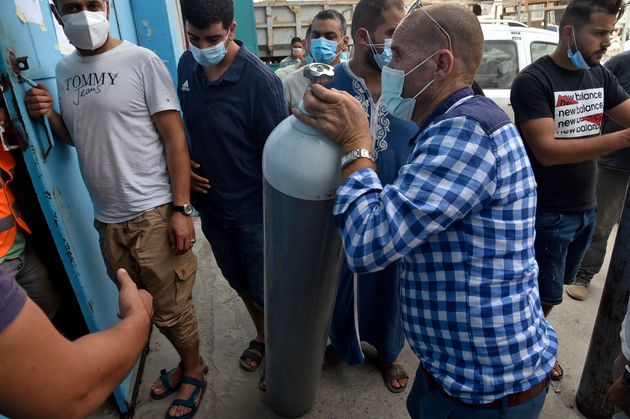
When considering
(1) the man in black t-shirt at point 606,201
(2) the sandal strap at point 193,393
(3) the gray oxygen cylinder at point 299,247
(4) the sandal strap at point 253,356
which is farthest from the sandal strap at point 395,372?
(1) the man in black t-shirt at point 606,201

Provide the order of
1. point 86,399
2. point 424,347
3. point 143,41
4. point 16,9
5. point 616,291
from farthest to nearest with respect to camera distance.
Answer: point 143,41 < point 616,291 < point 16,9 < point 424,347 < point 86,399

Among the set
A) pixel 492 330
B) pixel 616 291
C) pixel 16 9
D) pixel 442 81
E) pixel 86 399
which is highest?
pixel 16 9

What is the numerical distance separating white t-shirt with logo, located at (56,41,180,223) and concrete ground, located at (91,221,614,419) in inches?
42.9

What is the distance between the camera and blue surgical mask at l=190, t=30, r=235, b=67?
184cm

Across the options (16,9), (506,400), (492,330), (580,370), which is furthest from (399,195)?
(580,370)

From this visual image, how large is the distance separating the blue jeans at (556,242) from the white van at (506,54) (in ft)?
9.40

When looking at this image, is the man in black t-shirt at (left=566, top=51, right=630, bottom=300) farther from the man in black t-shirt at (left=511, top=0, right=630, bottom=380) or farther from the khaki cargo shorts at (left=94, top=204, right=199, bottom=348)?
the khaki cargo shorts at (left=94, top=204, right=199, bottom=348)

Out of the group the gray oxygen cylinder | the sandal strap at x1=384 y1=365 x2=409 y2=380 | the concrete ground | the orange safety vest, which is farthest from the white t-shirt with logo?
the sandal strap at x1=384 y1=365 x2=409 y2=380

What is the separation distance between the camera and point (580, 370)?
239 cm

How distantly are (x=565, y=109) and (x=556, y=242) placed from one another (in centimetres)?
66

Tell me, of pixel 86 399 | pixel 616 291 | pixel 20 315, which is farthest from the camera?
pixel 616 291

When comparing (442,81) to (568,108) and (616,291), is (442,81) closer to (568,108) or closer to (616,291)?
(568,108)

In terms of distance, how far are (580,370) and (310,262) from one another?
6.79ft

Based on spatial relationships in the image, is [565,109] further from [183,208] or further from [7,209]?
[7,209]
